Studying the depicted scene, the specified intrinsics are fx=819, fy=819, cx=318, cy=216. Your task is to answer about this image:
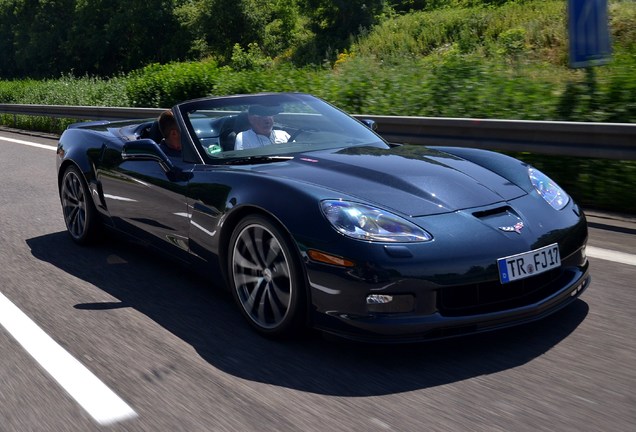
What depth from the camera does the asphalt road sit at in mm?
3121

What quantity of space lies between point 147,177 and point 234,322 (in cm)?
125

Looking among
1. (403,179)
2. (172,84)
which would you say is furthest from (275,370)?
(172,84)

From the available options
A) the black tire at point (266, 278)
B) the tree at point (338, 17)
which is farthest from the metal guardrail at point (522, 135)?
the tree at point (338, 17)

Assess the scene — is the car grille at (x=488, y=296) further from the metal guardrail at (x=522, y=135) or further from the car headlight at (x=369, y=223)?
the metal guardrail at (x=522, y=135)

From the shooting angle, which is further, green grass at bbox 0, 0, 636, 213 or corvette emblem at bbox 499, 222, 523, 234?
green grass at bbox 0, 0, 636, 213

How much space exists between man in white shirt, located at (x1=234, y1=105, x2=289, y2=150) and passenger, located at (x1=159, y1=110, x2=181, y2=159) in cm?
41

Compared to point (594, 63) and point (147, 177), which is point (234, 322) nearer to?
point (147, 177)

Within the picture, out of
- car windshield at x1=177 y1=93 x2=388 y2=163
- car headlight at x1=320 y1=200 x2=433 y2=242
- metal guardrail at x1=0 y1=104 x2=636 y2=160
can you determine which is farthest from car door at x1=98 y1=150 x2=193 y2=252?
metal guardrail at x1=0 y1=104 x2=636 y2=160

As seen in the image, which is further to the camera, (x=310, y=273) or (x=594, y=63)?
(x=594, y=63)

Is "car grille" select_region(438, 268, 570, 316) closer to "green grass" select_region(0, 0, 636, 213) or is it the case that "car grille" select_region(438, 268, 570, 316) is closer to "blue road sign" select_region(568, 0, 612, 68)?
"green grass" select_region(0, 0, 636, 213)

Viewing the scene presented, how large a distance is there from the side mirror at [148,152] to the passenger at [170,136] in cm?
10

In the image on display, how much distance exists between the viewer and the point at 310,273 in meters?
3.72

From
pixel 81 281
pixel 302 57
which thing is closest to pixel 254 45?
pixel 302 57

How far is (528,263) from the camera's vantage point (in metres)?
3.69
